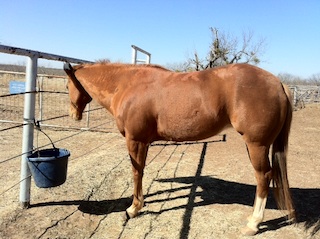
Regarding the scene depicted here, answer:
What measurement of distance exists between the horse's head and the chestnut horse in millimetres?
167

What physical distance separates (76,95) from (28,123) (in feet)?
2.49

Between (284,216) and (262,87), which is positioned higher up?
(262,87)

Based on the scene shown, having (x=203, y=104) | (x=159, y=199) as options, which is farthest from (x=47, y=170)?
(x=203, y=104)

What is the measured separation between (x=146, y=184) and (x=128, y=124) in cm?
147

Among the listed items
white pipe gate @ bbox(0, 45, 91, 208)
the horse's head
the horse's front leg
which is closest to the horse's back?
the horse's front leg

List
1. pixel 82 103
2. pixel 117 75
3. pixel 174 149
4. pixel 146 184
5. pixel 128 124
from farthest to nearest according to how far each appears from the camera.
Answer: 1. pixel 174 149
2. pixel 146 184
3. pixel 82 103
4. pixel 117 75
5. pixel 128 124

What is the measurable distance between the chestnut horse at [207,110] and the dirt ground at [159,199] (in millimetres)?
276

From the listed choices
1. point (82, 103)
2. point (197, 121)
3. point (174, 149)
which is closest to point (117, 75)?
point (82, 103)

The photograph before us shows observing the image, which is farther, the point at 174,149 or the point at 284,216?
the point at 174,149

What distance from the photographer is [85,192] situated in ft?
12.5

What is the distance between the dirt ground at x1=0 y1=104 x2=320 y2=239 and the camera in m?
3.01

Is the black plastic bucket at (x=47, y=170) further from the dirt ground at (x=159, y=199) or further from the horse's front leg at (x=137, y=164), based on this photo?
the horse's front leg at (x=137, y=164)

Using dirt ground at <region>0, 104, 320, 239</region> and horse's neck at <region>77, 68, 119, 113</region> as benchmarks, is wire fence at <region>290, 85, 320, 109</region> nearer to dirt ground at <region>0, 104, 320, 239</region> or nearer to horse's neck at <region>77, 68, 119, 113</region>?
dirt ground at <region>0, 104, 320, 239</region>

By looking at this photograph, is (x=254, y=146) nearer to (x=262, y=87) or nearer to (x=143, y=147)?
(x=262, y=87)
